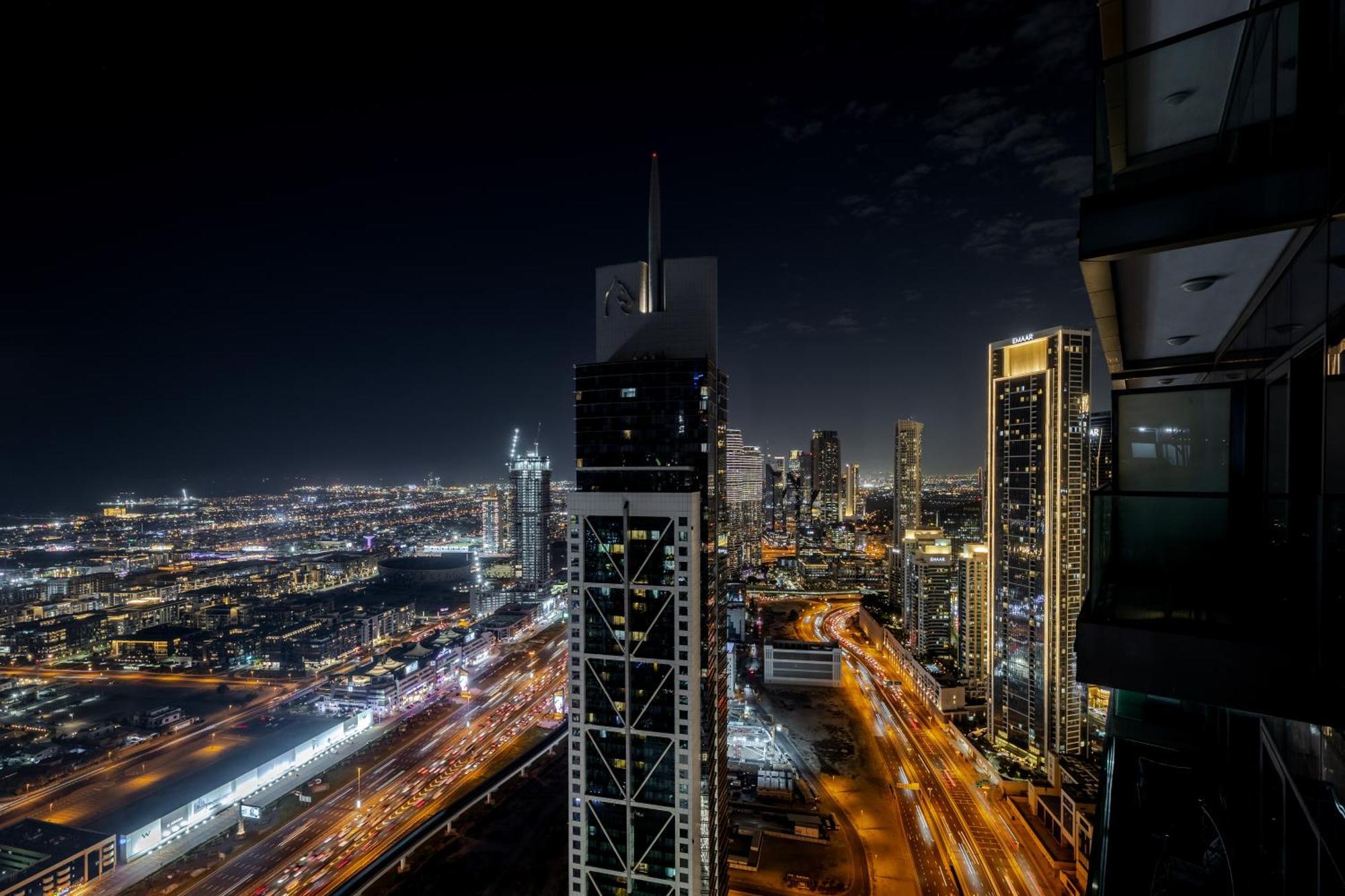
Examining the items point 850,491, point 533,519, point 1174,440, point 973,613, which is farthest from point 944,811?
point 850,491

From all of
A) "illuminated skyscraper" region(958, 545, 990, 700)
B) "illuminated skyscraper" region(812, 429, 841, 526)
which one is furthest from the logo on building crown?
"illuminated skyscraper" region(812, 429, 841, 526)

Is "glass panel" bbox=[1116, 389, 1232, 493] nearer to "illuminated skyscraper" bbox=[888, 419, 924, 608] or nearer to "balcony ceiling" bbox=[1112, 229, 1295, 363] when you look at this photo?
"balcony ceiling" bbox=[1112, 229, 1295, 363]

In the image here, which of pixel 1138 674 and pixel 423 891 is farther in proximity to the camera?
pixel 423 891

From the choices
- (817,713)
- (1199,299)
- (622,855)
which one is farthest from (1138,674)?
(817,713)

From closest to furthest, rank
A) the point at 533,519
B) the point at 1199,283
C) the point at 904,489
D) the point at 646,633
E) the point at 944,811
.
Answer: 1. the point at 1199,283
2. the point at 646,633
3. the point at 944,811
4. the point at 904,489
5. the point at 533,519

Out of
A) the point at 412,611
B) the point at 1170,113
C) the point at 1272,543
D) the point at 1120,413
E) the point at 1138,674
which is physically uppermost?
the point at 1170,113

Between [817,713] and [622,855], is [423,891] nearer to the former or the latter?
[622,855]

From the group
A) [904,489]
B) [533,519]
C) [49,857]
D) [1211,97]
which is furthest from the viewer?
A: [533,519]

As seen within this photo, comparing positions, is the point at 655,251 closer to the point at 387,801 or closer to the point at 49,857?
the point at 387,801
